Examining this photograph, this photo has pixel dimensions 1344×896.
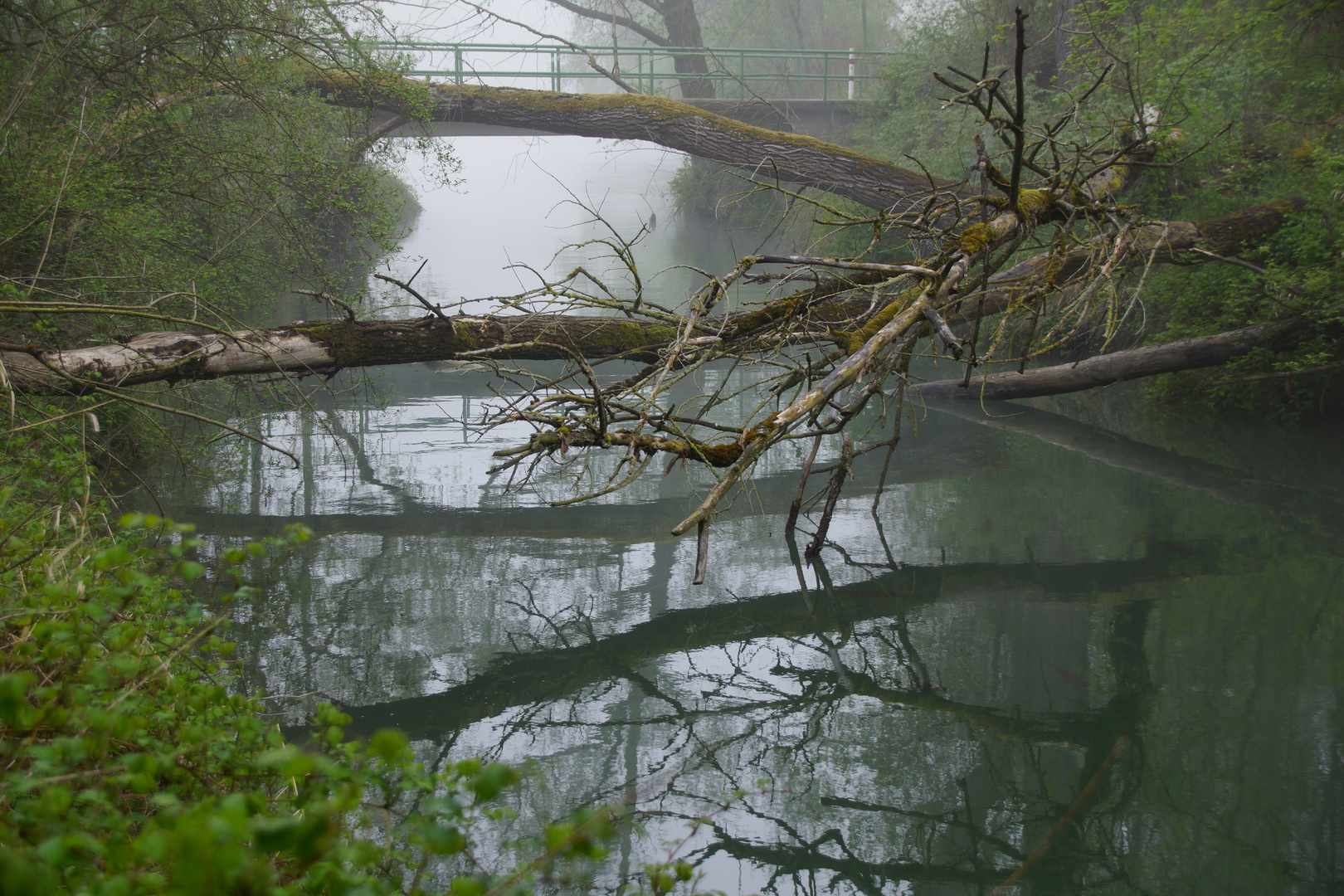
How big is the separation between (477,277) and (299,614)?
13.4 metres

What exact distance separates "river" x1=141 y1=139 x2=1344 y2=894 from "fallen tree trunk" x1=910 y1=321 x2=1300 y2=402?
624 millimetres

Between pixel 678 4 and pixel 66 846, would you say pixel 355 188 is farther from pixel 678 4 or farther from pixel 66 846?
pixel 678 4

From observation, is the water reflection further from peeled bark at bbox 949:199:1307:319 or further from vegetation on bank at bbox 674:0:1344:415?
peeled bark at bbox 949:199:1307:319

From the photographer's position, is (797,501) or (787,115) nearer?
(797,501)

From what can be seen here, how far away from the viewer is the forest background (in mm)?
1269

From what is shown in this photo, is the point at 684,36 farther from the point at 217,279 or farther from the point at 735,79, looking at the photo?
the point at 217,279

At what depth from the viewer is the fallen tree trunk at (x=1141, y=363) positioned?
21.5 feet

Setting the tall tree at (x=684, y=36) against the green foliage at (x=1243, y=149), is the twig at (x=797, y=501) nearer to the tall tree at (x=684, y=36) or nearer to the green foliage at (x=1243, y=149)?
the green foliage at (x=1243, y=149)

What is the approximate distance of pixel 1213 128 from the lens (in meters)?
7.19

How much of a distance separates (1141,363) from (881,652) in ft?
14.7

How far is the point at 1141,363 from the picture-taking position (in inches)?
276

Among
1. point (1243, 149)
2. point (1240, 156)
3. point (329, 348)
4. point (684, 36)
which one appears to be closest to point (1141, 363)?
point (1240, 156)

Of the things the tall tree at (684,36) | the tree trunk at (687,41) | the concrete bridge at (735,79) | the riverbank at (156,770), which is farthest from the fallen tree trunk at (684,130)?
the riverbank at (156,770)

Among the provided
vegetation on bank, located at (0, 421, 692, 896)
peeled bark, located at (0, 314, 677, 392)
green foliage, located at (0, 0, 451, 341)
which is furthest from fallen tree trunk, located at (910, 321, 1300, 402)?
vegetation on bank, located at (0, 421, 692, 896)
